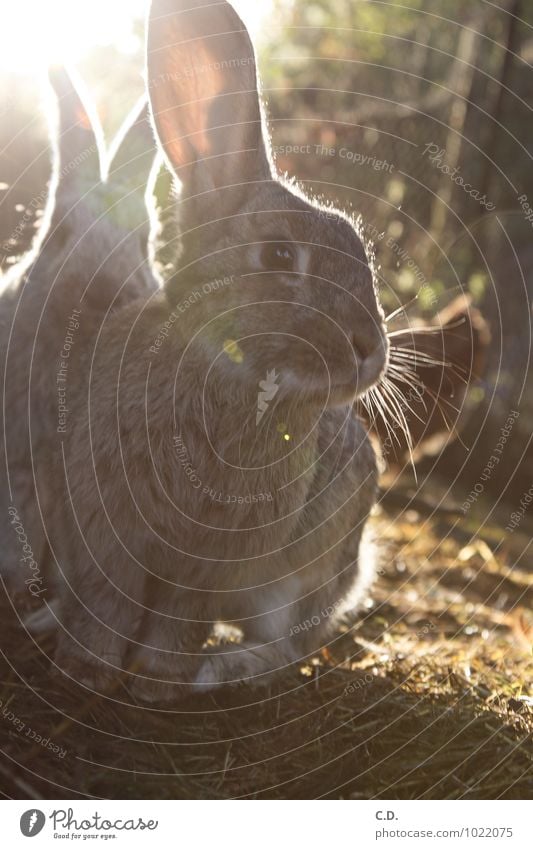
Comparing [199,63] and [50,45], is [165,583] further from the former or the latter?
[50,45]

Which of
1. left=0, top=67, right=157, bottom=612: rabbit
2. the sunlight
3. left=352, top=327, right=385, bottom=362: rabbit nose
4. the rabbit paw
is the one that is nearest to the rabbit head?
left=352, top=327, right=385, bottom=362: rabbit nose

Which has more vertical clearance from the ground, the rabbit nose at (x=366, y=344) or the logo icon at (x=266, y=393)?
the rabbit nose at (x=366, y=344)

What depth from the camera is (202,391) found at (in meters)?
2.90

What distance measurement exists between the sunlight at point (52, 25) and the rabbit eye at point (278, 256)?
0.83 metres

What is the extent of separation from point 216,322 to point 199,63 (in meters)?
0.89

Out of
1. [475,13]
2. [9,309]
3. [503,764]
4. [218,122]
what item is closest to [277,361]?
[218,122]

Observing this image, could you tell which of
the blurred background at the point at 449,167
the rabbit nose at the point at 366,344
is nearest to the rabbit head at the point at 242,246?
the rabbit nose at the point at 366,344

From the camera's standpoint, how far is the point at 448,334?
459 cm

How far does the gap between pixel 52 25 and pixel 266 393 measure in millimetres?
1891

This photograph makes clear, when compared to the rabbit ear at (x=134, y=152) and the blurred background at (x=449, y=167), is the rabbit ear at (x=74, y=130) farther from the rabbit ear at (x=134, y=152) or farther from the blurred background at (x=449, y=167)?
the blurred background at (x=449, y=167)

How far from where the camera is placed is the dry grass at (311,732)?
2.64 m

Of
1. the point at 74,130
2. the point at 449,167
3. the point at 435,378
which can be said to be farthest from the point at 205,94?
the point at 449,167

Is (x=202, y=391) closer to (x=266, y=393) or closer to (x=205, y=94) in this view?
(x=266, y=393)

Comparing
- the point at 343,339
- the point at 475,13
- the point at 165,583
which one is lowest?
the point at 165,583
